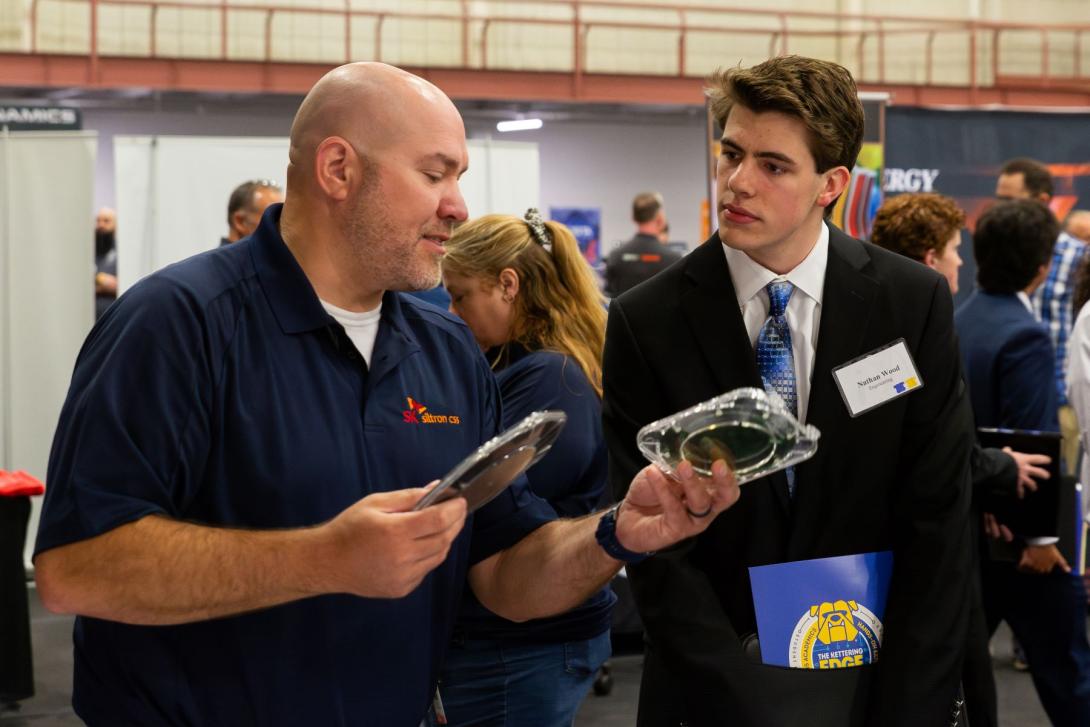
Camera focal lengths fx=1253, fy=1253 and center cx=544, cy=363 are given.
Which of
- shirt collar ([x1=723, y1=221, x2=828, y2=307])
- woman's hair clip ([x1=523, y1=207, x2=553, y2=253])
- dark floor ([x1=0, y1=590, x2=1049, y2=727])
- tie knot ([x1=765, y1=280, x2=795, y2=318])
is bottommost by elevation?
dark floor ([x1=0, y1=590, x2=1049, y2=727])

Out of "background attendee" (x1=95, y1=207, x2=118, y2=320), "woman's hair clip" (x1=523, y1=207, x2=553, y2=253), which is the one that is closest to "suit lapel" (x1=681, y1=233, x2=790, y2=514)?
"woman's hair clip" (x1=523, y1=207, x2=553, y2=253)

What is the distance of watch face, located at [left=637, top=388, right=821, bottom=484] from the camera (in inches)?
50.9

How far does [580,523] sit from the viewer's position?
1.64m

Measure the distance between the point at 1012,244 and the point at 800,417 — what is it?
1.79m

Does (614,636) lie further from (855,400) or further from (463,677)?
(855,400)

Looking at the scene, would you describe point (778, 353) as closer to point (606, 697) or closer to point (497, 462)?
point (497, 462)

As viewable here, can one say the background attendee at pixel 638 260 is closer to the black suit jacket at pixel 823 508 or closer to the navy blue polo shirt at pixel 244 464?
the black suit jacket at pixel 823 508

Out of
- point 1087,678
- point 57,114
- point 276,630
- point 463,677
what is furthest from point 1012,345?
point 57,114

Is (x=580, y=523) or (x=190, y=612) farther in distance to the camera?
(x=580, y=523)

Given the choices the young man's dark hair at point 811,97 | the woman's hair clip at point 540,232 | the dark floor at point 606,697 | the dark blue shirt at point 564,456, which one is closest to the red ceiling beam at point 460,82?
the dark floor at point 606,697

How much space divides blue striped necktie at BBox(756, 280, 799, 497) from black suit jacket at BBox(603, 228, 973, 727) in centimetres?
4

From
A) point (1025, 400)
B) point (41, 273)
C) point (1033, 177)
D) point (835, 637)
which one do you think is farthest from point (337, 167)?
point (41, 273)

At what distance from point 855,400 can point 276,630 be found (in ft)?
2.84

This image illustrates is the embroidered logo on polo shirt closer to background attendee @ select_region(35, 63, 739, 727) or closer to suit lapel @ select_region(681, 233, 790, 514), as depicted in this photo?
background attendee @ select_region(35, 63, 739, 727)
